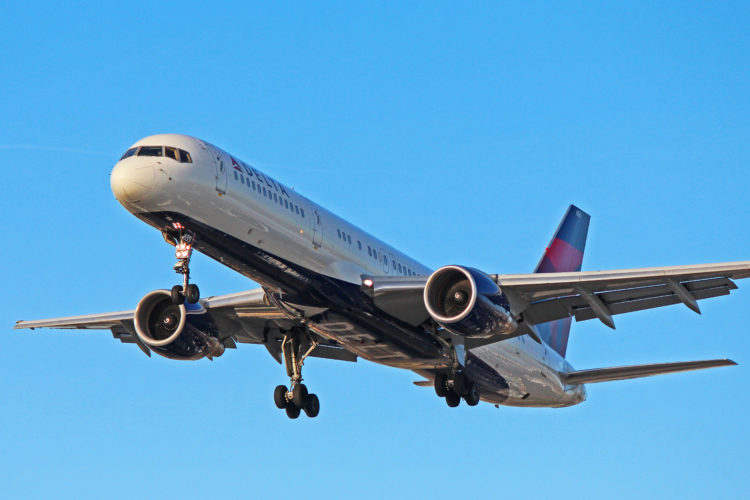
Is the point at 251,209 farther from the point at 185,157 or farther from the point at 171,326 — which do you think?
the point at 171,326

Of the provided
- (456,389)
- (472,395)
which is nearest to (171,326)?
(456,389)

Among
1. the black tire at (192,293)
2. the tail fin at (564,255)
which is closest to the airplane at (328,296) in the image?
the black tire at (192,293)

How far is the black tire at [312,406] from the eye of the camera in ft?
113

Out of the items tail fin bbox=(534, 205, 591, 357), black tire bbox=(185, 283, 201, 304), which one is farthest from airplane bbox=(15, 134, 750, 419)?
tail fin bbox=(534, 205, 591, 357)

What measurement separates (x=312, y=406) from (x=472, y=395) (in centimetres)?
516

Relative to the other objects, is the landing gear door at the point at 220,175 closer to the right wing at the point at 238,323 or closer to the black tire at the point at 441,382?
the right wing at the point at 238,323

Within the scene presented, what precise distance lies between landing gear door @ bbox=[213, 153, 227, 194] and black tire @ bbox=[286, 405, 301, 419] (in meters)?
9.40

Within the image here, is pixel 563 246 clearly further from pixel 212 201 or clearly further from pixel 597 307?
pixel 212 201

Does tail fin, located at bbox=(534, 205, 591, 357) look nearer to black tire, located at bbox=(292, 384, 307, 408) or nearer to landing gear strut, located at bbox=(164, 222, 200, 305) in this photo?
black tire, located at bbox=(292, 384, 307, 408)

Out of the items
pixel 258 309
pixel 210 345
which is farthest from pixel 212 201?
pixel 210 345

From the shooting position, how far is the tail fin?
1712 inches

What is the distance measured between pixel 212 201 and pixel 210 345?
905cm

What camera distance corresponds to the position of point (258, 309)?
33.3 meters

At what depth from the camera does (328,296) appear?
30.2 meters
